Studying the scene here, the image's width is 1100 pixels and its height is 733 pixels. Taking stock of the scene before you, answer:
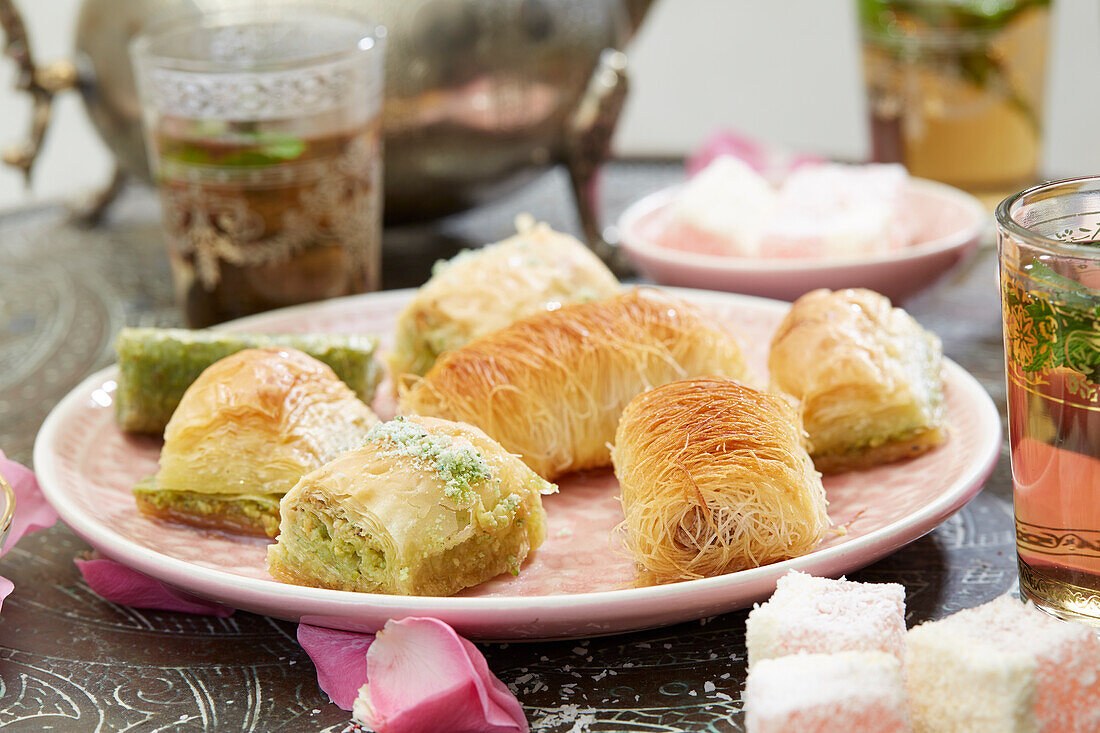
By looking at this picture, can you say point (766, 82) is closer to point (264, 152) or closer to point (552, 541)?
point (264, 152)

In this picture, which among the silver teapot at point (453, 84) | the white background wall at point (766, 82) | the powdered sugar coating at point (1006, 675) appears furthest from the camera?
the white background wall at point (766, 82)

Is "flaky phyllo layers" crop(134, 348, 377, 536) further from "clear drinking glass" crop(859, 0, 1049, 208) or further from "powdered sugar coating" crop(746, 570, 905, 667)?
"clear drinking glass" crop(859, 0, 1049, 208)

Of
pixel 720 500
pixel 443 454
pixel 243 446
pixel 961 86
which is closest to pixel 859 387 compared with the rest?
pixel 720 500

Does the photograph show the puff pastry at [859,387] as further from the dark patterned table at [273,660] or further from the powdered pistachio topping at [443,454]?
the powdered pistachio topping at [443,454]

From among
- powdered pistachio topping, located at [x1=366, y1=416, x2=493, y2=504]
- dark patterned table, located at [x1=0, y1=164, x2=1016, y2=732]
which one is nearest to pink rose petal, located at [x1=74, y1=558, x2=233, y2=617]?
dark patterned table, located at [x1=0, y1=164, x2=1016, y2=732]

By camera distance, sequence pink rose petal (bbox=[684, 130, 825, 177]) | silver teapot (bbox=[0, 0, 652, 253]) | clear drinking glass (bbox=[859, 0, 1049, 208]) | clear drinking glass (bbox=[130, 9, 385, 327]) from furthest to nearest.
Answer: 1. pink rose petal (bbox=[684, 130, 825, 177])
2. clear drinking glass (bbox=[859, 0, 1049, 208])
3. silver teapot (bbox=[0, 0, 652, 253])
4. clear drinking glass (bbox=[130, 9, 385, 327])

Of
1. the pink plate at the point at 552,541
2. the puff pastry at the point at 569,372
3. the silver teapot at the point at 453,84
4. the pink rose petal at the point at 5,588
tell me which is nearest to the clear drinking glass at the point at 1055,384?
the pink plate at the point at 552,541
